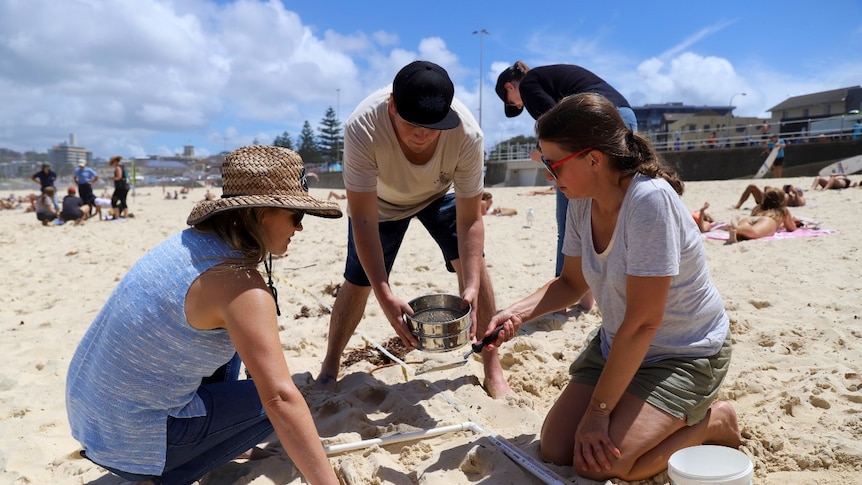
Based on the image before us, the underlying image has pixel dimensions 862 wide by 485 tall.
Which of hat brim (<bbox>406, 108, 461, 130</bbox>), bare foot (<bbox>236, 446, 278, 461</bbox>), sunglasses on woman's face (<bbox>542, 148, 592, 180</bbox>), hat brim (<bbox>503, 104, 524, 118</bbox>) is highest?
hat brim (<bbox>503, 104, 524, 118</bbox>)

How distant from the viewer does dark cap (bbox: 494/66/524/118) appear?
4406 mm

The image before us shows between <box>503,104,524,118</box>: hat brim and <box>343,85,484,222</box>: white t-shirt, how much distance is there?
138 centimetres

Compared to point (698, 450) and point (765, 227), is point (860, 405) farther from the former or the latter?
point (765, 227)

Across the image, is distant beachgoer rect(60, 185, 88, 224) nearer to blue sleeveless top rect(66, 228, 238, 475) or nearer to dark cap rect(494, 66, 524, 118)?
dark cap rect(494, 66, 524, 118)

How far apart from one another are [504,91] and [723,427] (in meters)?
3.04

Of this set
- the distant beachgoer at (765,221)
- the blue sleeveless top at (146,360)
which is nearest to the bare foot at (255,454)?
the blue sleeveless top at (146,360)

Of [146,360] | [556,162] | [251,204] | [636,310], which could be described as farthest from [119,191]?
[636,310]

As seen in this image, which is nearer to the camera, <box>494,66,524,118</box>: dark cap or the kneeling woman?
the kneeling woman

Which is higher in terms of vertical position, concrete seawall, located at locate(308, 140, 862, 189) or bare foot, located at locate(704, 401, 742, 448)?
concrete seawall, located at locate(308, 140, 862, 189)

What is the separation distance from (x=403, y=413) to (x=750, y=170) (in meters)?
23.1

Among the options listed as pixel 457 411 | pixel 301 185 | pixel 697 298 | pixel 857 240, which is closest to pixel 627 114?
pixel 697 298

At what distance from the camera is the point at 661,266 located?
1.95 metres

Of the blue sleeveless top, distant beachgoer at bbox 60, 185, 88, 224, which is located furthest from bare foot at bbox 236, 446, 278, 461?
distant beachgoer at bbox 60, 185, 88, 224

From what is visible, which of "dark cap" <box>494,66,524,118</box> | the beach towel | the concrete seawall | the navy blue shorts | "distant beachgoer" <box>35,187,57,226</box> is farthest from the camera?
the concrete seawall
